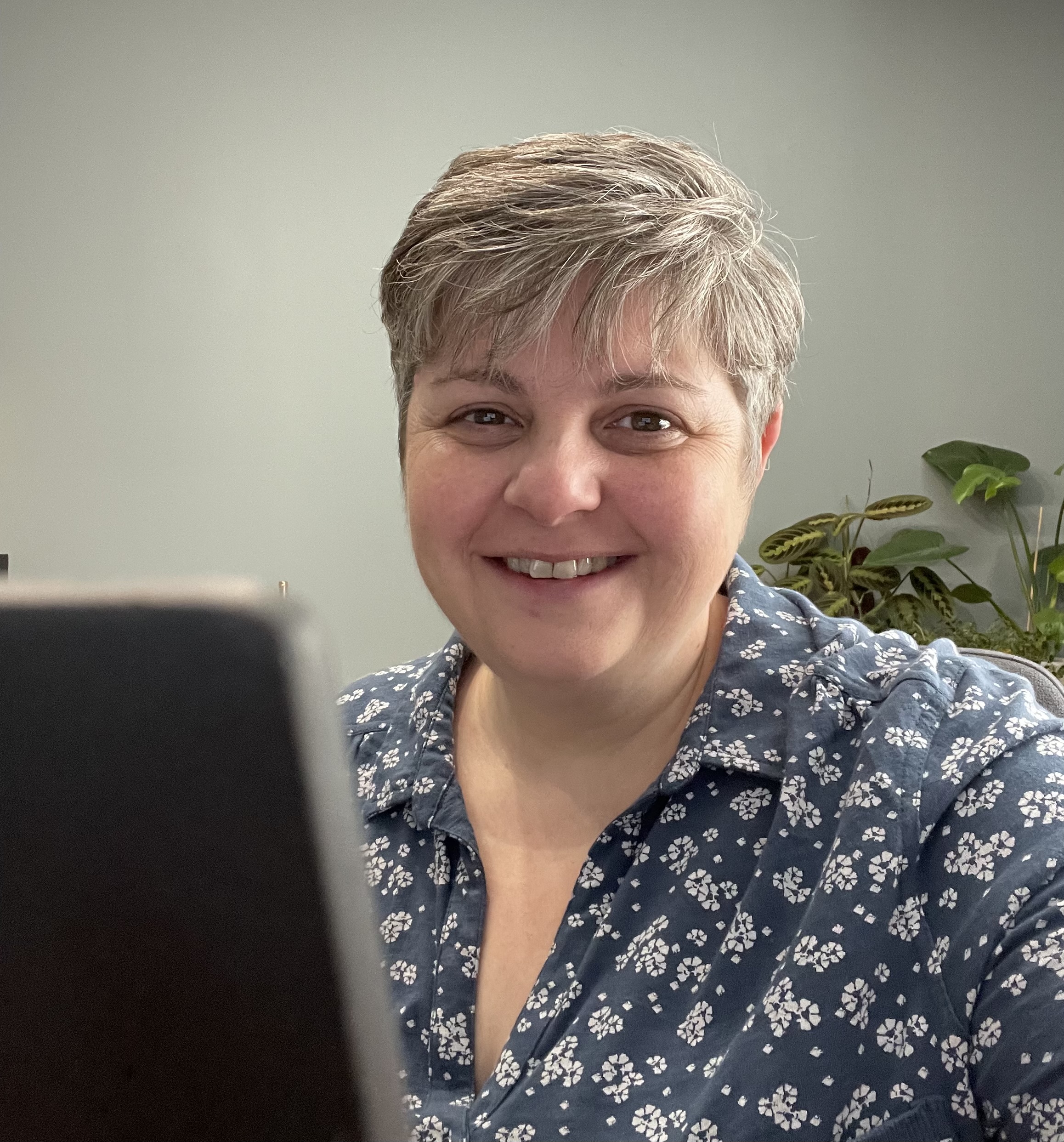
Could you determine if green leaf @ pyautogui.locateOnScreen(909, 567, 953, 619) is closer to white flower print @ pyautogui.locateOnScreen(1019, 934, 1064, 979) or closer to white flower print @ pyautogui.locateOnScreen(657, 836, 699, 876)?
white flower print @ pyautogui.locateOnScreen(657, 836, 699, 876)

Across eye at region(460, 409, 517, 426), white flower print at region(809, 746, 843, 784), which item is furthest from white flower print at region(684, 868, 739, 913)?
eye at region(460, 409, 517, 426)

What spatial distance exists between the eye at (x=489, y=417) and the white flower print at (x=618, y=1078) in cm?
54

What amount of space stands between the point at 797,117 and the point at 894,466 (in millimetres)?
1215

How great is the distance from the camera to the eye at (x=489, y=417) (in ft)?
3.48

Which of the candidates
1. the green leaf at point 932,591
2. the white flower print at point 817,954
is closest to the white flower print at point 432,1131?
the white flower print at point 817,954

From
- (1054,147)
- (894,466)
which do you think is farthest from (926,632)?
(1054,147)

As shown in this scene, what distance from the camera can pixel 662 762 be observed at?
44.9 inches

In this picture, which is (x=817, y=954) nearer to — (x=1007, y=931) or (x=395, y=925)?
(x=1007, y=931)

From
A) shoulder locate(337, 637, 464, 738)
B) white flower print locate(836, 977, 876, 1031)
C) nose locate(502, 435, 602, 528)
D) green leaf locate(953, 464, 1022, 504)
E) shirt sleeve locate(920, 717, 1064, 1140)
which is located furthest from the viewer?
green leaf locate(953, 464, 1022, 504)

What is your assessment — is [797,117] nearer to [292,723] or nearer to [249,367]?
[249,367]

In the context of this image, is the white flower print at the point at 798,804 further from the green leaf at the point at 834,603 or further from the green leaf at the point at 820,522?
the green leaf at the point at 820,522

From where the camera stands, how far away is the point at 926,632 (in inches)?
153

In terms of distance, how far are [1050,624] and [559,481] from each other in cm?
286

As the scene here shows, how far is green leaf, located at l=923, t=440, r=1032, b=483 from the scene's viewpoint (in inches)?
151
